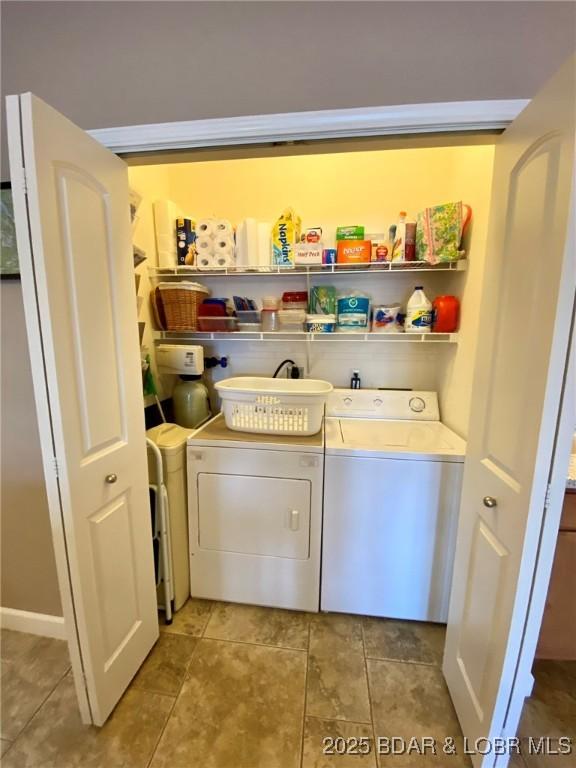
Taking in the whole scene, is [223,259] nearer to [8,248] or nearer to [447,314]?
[8,248]

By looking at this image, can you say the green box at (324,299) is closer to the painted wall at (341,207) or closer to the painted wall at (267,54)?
the painted wall at (341,207)

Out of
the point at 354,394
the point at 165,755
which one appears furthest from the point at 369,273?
the point at 165,755

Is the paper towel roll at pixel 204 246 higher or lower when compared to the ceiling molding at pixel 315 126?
lower

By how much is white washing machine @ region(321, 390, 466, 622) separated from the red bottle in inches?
24.0

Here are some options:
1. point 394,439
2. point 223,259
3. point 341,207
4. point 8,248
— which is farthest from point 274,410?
point 341,207

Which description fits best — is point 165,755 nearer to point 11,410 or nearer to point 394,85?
point 11,410

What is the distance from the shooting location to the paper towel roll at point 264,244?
6.32ft

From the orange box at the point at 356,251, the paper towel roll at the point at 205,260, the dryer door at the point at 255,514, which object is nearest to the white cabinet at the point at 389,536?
the dryer door at the point at 255,514

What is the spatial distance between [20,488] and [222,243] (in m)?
1.63

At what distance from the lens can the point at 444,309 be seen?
5.84ft

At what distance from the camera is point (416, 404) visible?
6.56 ft

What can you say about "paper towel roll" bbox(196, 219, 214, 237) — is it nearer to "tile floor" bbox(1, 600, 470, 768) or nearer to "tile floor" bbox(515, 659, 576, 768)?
"tile floor" bbox(1, 600, 470, 768)

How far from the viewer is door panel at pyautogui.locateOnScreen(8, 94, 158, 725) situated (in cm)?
83

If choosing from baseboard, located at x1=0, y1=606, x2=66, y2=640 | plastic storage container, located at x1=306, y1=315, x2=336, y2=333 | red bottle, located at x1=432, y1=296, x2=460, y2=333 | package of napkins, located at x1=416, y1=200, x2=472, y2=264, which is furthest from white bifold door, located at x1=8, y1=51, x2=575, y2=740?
plastic storage container, located at x1=306, y1=315, x2=336, y2=333
